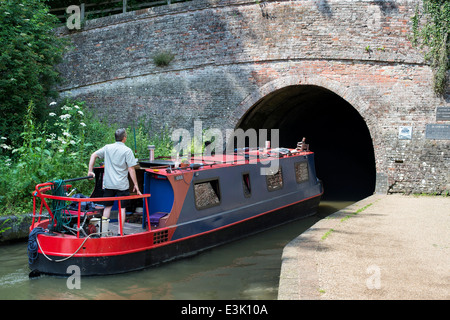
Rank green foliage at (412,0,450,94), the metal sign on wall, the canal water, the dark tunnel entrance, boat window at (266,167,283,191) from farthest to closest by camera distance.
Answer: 1. the dark tunnel entrance
2. the metal sign on wall
3. green foliage at (412,0,450,94)
4. boat window at (266,167,283,191)
5. the canal water

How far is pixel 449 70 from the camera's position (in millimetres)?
10367

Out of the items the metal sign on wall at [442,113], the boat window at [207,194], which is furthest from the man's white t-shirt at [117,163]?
the metal sign on wall at [442,113]

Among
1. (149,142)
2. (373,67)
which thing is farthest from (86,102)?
(373,67)

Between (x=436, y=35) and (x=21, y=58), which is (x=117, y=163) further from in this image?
(x=436, y=35)

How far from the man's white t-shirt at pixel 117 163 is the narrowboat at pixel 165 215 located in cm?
31

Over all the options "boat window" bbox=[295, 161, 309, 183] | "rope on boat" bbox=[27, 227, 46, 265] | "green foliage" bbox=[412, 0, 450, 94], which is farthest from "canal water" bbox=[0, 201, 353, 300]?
"green foliage" bbox=[412, 0, 450, 94]

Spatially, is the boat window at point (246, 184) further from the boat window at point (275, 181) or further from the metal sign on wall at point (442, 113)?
the metal sign on wall at point (442, 113)

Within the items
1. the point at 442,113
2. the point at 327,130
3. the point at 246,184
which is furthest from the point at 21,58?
the point at 327,130

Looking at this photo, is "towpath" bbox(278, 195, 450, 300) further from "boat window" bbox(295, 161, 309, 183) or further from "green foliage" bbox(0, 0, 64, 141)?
"green foliage" bbox(0, 0, 64, 141)

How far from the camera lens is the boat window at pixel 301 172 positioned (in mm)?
10052

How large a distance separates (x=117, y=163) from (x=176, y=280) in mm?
1708

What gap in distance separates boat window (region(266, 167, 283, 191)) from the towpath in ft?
4.54

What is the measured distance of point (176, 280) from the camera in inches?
245

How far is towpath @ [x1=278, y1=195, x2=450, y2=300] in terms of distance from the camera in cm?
462
